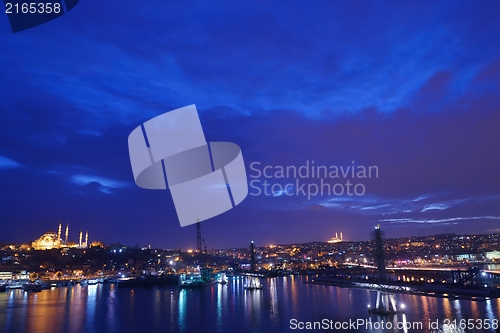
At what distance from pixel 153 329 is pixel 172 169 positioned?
788cm

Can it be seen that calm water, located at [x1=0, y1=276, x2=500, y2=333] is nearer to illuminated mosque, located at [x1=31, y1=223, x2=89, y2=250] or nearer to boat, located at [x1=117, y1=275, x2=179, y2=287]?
boat, located at [x1=117, y1=275, x2=179, y2=287]

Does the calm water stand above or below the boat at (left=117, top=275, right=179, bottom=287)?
above

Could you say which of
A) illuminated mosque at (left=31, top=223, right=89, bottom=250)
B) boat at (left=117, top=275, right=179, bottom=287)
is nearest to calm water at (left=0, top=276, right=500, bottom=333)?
boat at (left=117, top=275, right=179, bottom=287)

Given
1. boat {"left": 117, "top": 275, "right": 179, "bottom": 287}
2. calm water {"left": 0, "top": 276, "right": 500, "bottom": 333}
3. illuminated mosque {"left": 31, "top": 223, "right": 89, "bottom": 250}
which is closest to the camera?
calm water {"left": 0, "top": 276, "right": 500, "bottom": 333}

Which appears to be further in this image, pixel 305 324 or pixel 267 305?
pixel 267 305

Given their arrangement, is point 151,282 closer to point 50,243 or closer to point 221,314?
point 221,314

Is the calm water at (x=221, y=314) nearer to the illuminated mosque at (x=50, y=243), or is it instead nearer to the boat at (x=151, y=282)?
the boat at (x=151, y=282)

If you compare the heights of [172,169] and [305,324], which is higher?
[172,169]

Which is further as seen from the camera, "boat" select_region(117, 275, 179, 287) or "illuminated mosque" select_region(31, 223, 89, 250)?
"illuminated mosque" select_region(31, 223, 89, 250)

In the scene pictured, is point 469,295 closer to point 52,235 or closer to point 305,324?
point 305,324

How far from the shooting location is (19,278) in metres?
42.7

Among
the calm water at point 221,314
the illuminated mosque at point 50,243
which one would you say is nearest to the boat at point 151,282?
the calm water at point 221,314

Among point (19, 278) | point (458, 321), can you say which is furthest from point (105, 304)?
point (19, 278)

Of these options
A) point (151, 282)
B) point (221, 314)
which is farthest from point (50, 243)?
point (221, 314)
